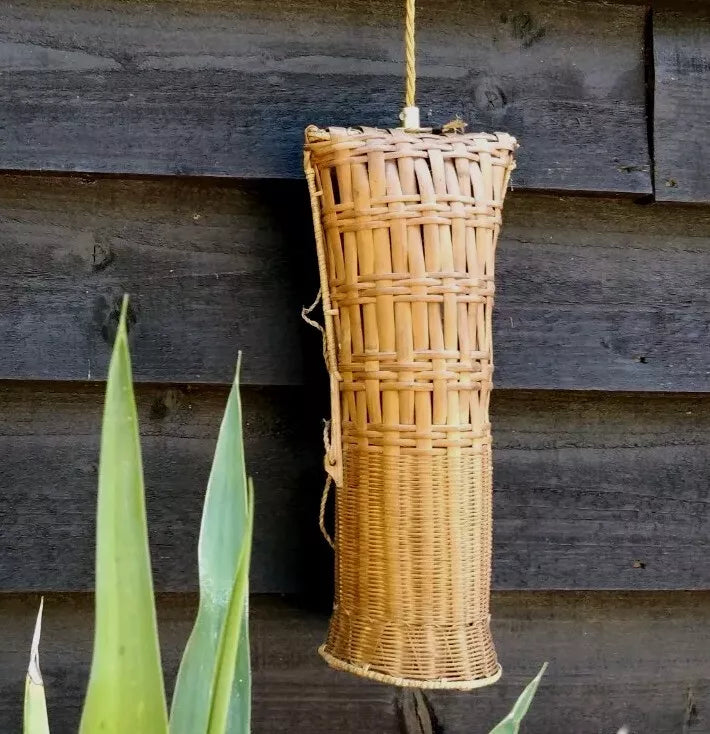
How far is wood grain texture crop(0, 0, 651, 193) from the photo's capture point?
30.2 inches

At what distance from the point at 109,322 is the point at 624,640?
0.63 m

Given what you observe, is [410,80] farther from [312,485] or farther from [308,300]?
[312,485]

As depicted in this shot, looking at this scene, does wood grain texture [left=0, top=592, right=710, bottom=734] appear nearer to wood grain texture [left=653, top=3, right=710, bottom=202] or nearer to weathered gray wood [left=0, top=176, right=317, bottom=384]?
weathered gray wood [left=0, top=176, right=317, bottom=384]

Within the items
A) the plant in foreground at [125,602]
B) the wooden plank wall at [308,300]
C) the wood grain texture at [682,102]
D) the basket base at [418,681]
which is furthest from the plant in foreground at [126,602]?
the wood grain texture at [682,102]

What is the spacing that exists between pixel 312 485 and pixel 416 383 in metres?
0.21

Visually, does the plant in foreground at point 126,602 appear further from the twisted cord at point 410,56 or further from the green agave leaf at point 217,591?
the twisted cord at point 410,56

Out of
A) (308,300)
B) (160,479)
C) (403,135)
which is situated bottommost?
(160,479)

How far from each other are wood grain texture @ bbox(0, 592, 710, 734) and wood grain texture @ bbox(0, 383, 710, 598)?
0.13 ft

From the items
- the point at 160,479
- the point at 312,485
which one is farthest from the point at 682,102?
the point at 160,479

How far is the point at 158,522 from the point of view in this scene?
2.60 feet

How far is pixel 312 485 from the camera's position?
0.81 meters

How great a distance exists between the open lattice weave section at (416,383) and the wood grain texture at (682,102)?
0.24 metres

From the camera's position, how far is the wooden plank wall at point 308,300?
775 millimetres

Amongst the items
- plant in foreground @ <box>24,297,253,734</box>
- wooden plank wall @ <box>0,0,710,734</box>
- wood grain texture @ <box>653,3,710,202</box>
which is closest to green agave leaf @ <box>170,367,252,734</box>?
plant in foreground @ <box>24,297,253,734</box>
